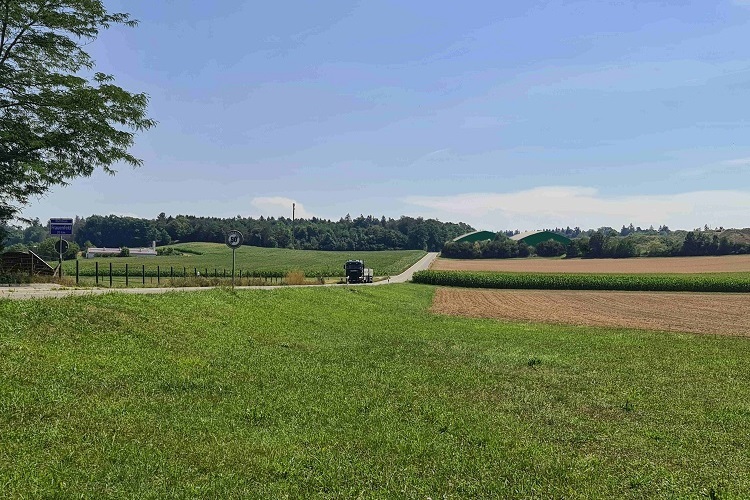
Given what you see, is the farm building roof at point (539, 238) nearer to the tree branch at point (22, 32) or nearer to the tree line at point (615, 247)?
the tree line at point (615, 247)

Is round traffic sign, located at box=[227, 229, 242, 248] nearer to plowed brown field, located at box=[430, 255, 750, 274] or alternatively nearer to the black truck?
the black truck

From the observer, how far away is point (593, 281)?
61.2 m

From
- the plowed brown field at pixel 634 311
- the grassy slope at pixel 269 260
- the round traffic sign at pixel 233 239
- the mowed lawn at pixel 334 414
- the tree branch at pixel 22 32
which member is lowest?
the plowed brown field at pixel 634 311

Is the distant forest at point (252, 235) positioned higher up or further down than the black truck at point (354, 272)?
higher up

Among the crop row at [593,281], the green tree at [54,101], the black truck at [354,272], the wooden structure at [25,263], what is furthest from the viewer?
the black truck at [354,272]

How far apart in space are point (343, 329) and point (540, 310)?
70.9ft

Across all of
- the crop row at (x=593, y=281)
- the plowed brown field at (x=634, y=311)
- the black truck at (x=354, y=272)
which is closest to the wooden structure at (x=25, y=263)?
the black truck at (x=354, y=272)

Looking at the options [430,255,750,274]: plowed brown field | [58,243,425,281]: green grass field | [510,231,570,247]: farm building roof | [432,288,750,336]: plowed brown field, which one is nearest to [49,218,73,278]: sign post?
[432,288,750,336]: plowed brown field

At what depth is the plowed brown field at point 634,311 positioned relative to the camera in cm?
2823

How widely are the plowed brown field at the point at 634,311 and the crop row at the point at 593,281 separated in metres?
5.77

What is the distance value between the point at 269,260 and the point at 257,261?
435cm

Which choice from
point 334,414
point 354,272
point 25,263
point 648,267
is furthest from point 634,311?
point 648,267

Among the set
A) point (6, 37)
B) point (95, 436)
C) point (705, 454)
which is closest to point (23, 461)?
point (95, 436)

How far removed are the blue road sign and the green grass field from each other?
38253 mm
